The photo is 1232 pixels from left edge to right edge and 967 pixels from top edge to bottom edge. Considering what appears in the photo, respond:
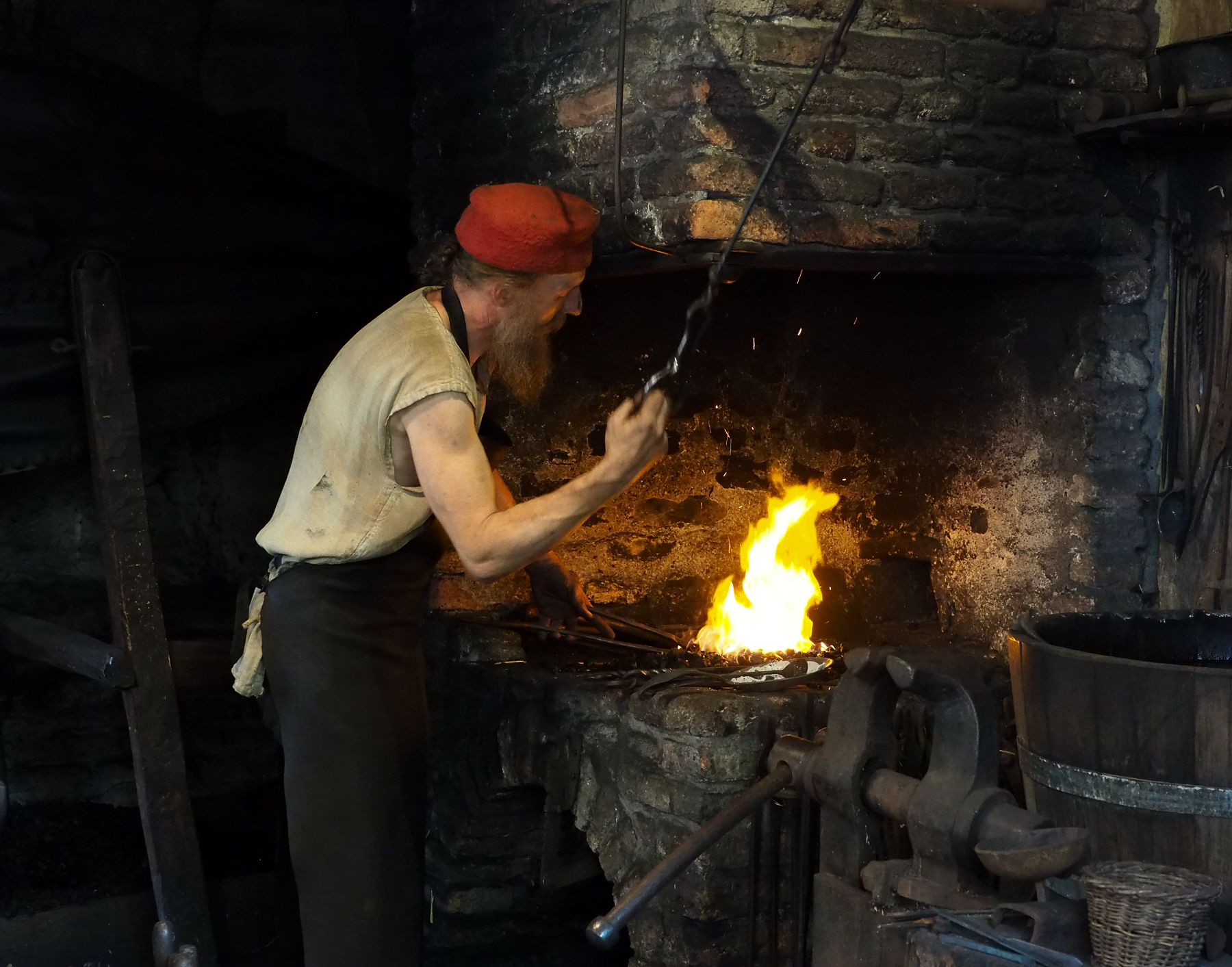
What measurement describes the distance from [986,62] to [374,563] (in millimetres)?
2088

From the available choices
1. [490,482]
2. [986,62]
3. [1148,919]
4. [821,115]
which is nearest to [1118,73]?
[986,62]

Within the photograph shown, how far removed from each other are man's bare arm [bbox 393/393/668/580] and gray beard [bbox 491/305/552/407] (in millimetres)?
326

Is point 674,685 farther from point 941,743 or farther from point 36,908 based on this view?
point 36,908

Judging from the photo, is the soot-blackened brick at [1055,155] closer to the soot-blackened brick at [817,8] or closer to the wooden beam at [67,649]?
the soot-blackened brick at [817,8]

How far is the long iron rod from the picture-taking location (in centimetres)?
230

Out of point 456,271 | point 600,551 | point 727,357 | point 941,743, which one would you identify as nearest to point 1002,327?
point 727,357

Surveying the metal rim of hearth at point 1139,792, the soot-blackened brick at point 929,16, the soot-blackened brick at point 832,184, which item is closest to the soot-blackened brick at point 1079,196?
the soot-blackened brick at point 929,16

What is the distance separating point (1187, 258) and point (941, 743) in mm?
2102

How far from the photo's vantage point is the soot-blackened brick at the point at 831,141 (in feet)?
11.4

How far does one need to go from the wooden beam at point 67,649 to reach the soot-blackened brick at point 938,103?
2.44 meters

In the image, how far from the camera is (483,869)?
4059 mm

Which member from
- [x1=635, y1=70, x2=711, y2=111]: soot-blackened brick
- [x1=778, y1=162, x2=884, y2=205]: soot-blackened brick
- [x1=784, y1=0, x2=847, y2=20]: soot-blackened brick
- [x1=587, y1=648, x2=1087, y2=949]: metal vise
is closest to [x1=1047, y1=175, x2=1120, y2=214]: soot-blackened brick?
[x1=778, y1=162, x2=884, y2=205]: soot-blackened brick

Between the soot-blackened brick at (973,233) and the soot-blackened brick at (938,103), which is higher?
the soot-blackened brick at (938,103)

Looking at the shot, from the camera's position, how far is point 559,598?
399 centimetres
